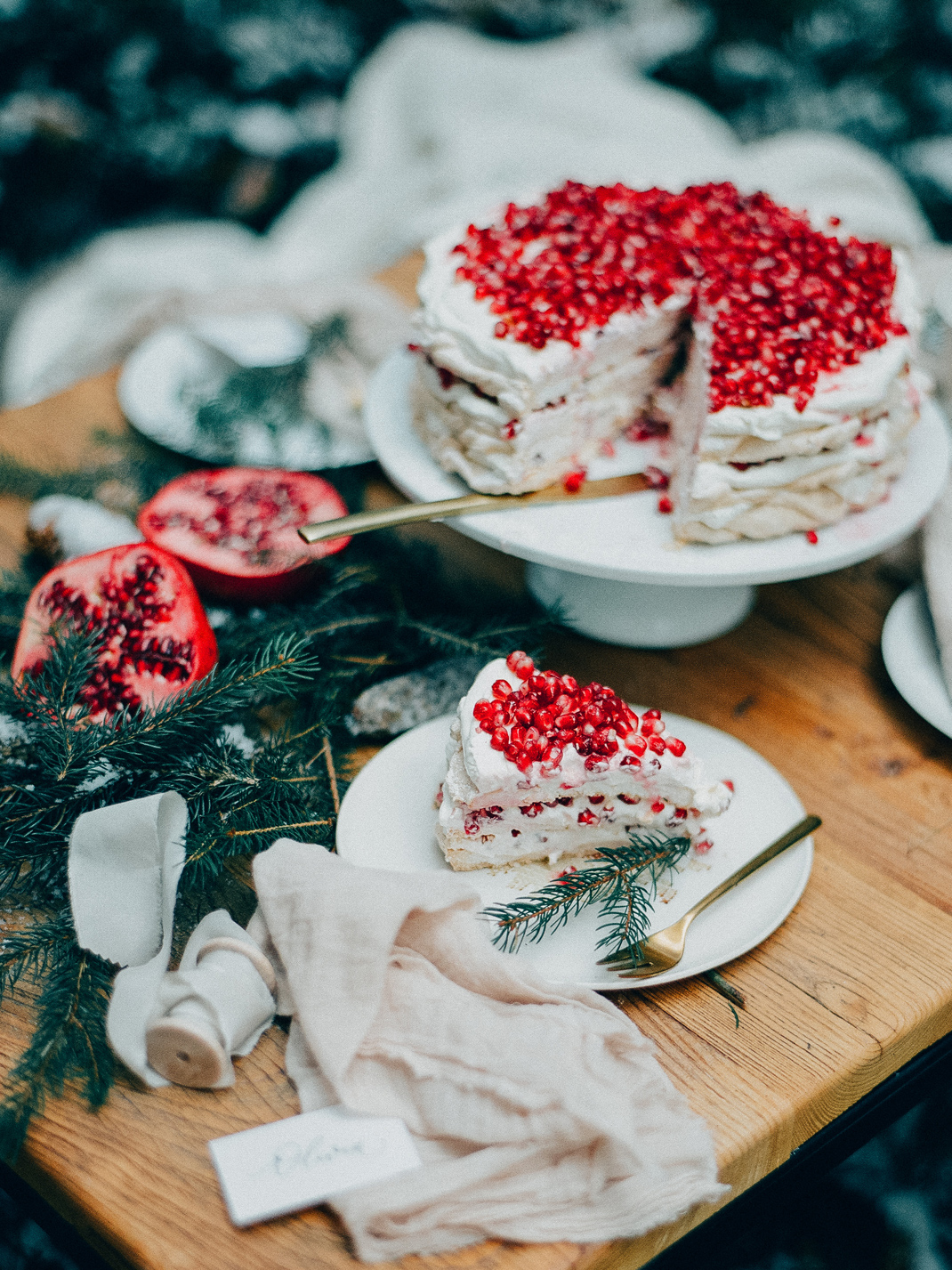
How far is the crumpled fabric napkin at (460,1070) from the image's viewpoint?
3.37 feet

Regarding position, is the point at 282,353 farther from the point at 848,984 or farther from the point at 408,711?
the point at 848,984

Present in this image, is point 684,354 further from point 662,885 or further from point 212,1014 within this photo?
point 212,1014

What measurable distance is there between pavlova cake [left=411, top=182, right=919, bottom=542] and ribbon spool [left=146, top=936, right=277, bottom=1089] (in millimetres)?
810

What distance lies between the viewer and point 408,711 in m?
1.56

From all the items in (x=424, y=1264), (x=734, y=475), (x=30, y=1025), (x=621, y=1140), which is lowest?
(x=30, y=1025)

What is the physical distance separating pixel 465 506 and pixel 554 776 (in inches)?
19.3

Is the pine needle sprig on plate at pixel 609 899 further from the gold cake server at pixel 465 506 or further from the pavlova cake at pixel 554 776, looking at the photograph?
the gold cake server at pixel 465 506

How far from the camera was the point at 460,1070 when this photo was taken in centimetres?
109

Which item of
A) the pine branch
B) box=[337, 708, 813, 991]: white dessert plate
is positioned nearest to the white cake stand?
box=[337, 708, 813, 991]: white dessert plate

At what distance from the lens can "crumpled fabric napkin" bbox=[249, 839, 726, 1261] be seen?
3.37 feet

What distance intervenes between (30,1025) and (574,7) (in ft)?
13.4

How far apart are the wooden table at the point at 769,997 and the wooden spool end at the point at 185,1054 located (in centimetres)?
4

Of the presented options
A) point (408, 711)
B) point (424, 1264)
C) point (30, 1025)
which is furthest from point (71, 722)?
point (424, 1264)

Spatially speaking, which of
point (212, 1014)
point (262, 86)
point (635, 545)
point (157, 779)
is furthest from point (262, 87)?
point (212, 1014)
